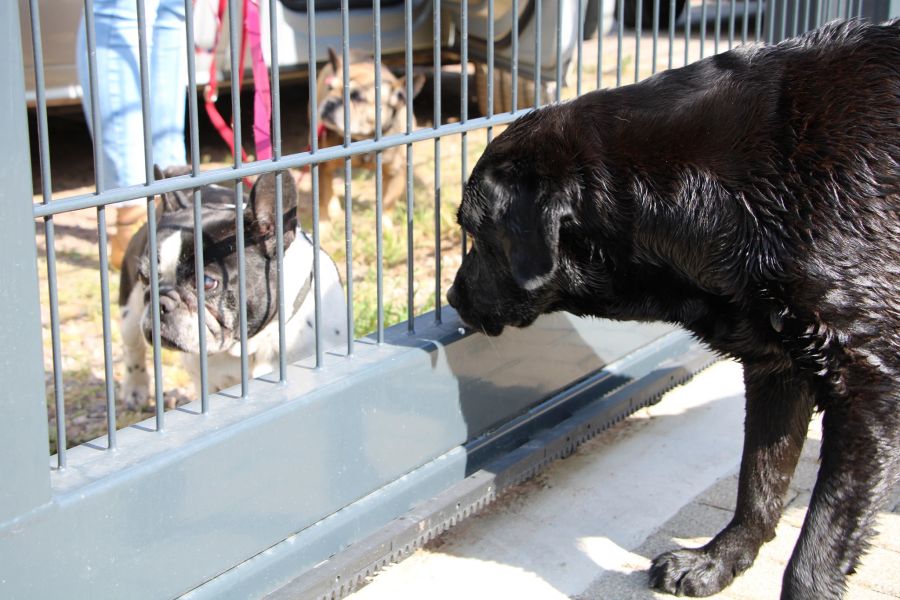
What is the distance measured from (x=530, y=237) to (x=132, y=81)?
296 cm

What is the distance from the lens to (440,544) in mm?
3260

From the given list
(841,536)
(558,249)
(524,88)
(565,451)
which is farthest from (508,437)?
(524,88)

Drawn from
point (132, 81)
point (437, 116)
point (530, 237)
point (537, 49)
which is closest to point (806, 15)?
point (537, 49)

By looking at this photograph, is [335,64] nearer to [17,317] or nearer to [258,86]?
[258,86]

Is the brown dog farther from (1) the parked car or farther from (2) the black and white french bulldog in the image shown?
(2) the black and white french bulldog

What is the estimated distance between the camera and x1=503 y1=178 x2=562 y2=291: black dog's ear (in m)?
2.79

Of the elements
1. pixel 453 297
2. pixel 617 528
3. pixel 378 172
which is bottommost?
pixel 617 528

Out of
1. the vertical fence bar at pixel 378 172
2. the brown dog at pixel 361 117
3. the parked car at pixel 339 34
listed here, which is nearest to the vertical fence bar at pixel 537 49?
the vertical fence bar at pixel 378 172

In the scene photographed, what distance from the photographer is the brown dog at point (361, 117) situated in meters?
7.01

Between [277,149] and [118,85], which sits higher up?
[277,149]

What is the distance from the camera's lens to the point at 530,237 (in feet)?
9.29

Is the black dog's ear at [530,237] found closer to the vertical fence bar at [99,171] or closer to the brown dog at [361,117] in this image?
the vertical fence bar at [99,171]

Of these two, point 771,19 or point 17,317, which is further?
point 771,19

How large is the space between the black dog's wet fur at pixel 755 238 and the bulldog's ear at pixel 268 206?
2.32 ft
